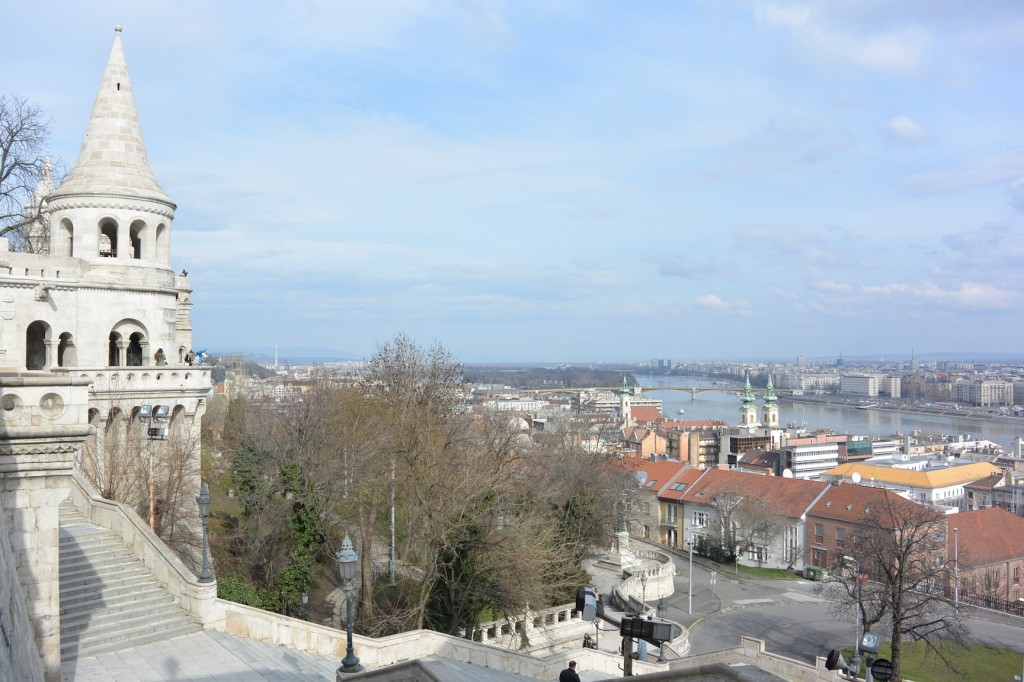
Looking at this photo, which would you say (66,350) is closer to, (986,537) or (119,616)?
(119,616)

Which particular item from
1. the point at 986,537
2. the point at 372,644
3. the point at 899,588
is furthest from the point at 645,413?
the point at 372,644

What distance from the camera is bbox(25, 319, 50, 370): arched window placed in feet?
63.8

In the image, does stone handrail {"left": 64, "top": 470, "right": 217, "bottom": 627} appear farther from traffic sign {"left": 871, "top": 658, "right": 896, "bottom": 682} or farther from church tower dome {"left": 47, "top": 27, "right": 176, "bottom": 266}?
traffic sign {"left": 871, "top": 658, "right": 896, "bottom": 682}

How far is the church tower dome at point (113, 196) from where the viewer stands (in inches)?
794

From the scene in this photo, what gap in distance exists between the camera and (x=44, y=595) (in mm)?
8875

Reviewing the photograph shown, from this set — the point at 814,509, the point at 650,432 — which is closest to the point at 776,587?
the point at 814,509

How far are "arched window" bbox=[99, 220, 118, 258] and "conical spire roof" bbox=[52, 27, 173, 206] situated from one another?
81cm

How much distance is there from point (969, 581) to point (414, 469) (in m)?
33.7

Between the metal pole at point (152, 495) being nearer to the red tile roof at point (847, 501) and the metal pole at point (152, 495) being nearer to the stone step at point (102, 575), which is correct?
the stone step at point (102, 575)

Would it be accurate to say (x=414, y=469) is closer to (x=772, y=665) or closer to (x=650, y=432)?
(x=772, y=665)

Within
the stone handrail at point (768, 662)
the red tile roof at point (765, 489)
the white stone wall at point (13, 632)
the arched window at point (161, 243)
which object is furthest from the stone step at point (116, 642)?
the red tile roof at point (765, 489)

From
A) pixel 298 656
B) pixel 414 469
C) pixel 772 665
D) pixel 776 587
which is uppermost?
pixel 414 469

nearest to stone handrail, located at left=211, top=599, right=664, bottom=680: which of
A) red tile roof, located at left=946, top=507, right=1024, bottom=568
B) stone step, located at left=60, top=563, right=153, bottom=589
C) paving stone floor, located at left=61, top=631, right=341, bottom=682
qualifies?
paving stone floor, located at left=61, top=631, right=341, bottom=682

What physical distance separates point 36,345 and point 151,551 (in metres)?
8.45
